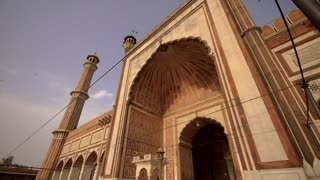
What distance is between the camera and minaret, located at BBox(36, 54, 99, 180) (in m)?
15.1

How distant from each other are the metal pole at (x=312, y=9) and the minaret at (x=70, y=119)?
61.3ft

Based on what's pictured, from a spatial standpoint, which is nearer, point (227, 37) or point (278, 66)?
point (278, 66)

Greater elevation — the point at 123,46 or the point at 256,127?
the point at 123,46

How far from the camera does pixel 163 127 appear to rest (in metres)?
9.52

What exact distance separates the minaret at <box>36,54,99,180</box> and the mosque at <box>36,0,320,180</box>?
213 mm

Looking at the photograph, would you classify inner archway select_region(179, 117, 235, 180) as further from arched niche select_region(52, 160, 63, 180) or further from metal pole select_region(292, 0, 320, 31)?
arched niche select_region(52, 160, 63, 180)

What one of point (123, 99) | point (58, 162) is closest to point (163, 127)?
point (123, 99)

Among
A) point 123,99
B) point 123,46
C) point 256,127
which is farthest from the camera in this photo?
point 123,46

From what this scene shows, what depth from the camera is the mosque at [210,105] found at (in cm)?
338

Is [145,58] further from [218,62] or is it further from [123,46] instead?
[218,62]

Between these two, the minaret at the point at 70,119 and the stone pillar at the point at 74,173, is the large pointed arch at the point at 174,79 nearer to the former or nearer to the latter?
the stone pillar at the point at 74,173

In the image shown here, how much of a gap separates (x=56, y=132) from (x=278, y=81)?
19443 millimetres

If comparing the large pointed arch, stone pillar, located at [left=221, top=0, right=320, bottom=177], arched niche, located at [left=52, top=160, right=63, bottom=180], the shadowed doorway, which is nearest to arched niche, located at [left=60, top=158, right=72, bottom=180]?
arched niche, located at [left=52, top=160, right=63, bottom=180]

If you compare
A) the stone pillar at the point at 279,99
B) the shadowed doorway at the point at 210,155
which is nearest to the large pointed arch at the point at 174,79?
the shadowed doorway at the point at 210,155
